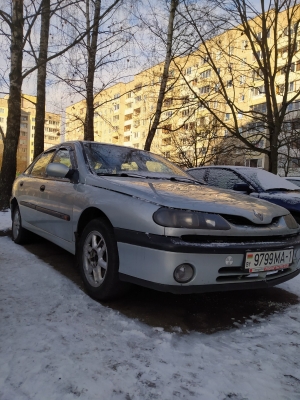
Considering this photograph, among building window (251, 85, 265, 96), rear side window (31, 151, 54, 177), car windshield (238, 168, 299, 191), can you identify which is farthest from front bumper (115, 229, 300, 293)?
building window (251, 85, 265, 96)

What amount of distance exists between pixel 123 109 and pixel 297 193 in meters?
70.8

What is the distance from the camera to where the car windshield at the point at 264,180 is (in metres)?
5.32

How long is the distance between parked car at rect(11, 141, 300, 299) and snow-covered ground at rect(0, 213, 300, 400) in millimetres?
312

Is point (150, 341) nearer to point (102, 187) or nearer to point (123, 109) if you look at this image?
point (102, 187)

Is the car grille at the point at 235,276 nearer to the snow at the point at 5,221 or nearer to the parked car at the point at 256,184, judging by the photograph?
the parked car at the point at 256,184

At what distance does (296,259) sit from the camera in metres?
2.82

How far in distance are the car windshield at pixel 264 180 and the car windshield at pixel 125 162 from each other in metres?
1.87

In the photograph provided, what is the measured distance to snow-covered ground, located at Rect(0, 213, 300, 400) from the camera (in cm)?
161

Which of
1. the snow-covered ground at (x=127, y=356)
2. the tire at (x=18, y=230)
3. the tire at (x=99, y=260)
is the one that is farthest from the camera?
the tire at (x=18, y=230)

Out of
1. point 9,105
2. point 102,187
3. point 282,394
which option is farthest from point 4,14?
point 282,394

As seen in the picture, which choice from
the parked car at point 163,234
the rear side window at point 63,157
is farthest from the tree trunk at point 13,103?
the parked car at point 163,234

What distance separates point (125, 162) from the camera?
142 inches

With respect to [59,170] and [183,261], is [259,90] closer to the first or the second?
[59,170]

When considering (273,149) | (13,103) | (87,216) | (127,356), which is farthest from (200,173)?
(273,149)
